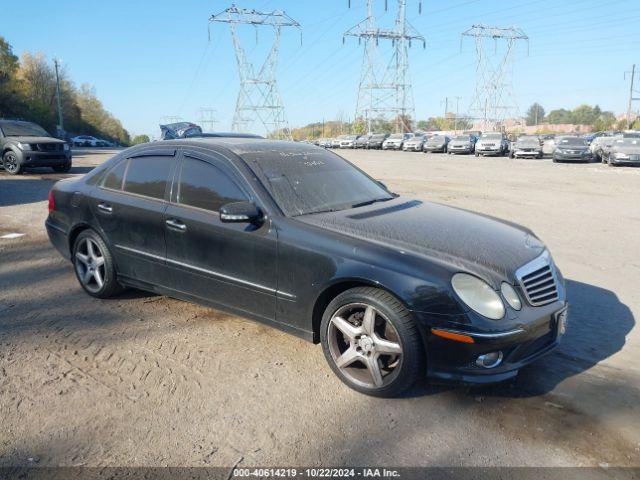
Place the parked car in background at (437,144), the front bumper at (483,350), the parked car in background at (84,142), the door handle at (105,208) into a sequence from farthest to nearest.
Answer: the parked car in background at (84,142)
the parked car in background at (437,144)
the door handle at (105,208)
the front bumper at (483,350)

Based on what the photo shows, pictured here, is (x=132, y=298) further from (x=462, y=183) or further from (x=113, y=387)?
(x=462, y=183)

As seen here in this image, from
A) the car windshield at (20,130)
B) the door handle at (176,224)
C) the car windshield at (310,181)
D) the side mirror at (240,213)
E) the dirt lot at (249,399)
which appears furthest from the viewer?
the car windshield at (20,130)

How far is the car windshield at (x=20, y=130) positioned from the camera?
1583 cm

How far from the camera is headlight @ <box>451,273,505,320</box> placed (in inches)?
117

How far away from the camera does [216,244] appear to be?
3.85 metres

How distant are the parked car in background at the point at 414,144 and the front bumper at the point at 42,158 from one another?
97.9ft

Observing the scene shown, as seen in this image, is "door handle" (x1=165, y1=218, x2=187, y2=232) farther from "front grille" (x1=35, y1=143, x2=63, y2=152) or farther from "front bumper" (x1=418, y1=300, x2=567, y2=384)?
"front grille" (x1=35, y1=143, x2=63, y2=152)

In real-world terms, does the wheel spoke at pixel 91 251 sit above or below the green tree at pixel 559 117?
below

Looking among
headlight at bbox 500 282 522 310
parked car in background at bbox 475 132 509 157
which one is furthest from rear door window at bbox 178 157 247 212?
parked car in background at bbox 475 132 509 157

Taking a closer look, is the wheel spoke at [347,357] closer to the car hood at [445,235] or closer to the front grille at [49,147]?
the car hood at [445,235]

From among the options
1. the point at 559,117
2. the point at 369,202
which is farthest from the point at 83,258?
the point at 559,117

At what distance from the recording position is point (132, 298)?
4.88 meters

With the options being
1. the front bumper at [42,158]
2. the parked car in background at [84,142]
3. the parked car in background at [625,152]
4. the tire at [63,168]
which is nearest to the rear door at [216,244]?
the front bumper at [42,158]

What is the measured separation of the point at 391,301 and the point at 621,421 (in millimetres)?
1488
